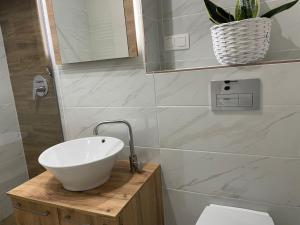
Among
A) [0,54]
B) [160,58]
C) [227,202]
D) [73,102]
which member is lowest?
[227,202]

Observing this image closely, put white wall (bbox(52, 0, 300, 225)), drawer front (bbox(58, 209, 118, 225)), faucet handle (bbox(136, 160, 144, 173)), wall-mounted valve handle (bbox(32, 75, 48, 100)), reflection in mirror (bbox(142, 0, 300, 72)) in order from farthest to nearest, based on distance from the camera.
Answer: wall-mounted valve handle (bbox(32, 75, 48, 100))
faucet handle (bbox(136, 160, 144, 173))
reflection in mirror (bbox(142, 0, 300, 72))
white wall (bbox(52, 0, 300, 225))
drawer front (bbox(58, 209, 118, 225))

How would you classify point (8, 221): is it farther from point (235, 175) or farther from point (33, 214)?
point (235, 175)

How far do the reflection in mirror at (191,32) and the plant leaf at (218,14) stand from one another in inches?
8.9

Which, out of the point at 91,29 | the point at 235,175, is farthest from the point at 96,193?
the point at 91,29

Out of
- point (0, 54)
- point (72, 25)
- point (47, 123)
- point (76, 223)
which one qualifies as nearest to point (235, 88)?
point (76, 223)

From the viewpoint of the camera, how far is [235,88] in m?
1.10

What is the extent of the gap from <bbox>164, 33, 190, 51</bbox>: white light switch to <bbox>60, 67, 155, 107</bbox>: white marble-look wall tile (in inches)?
10.2

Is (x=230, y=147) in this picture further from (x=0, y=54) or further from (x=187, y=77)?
(x=0, y=54)

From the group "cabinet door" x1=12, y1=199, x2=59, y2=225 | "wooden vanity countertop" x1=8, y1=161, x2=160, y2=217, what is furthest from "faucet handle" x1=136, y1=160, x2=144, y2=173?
"cabinet door" x1=12, y1=199, x2=59, y2=225

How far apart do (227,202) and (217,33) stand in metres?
0.85

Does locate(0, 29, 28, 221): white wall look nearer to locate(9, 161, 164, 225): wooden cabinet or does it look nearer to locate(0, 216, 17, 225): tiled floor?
locate(0, 216, 17, 225): tiled floor

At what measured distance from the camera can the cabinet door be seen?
43.6 inches

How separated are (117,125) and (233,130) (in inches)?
26.6

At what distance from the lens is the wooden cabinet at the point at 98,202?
100cm
